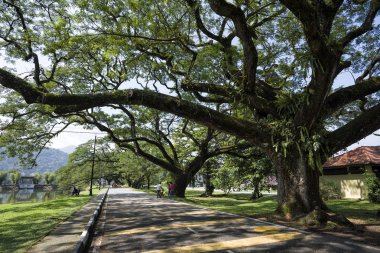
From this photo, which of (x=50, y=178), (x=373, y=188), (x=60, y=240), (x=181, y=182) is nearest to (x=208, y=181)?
(x=181, y=182)

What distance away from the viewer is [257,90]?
561 inches

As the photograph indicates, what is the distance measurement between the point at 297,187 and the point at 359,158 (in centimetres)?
1649

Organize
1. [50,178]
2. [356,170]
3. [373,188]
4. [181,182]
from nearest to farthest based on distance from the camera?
[373,188] < [356,170] < [181,182] < [50,178]

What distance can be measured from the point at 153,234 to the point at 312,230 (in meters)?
5.15

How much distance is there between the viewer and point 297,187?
37.9 feet

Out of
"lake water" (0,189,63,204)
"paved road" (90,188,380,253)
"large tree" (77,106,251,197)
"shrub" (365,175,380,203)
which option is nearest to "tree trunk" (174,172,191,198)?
"large tree" (77,106,251,197)

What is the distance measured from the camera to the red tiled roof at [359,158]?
23.3 meters

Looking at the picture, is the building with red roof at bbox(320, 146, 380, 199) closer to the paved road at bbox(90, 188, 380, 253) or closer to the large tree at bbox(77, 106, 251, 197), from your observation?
the large tree at bbox(77, 106, 251, 197)

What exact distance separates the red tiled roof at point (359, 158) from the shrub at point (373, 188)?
3.28m

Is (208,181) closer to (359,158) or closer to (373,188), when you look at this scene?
(359,158)

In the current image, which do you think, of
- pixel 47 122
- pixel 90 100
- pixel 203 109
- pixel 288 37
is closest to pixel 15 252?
pixel 90 100

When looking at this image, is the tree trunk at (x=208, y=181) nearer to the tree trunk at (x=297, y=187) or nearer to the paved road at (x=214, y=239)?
the tree trunk at (x=297, y=187)

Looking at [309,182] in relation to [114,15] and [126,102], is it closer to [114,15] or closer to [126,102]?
[126,102]

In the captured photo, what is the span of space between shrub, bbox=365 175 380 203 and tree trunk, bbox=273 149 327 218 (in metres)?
10.5
